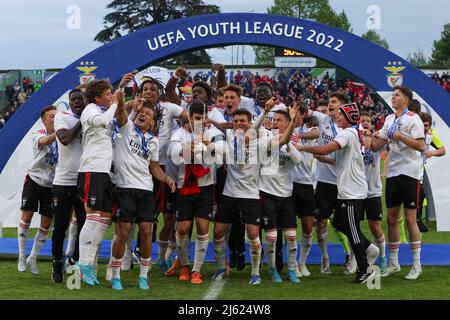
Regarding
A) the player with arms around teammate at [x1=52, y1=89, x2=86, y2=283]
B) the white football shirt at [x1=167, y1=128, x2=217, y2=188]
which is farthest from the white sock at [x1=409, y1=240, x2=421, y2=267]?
the player with arms around teammate at [x1=52, y1=89, x2=86, y2=283]

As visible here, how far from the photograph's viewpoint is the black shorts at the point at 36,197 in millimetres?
8758

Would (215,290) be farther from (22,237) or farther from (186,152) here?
(22,237)

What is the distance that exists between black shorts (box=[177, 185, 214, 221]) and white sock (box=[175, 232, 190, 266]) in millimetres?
242

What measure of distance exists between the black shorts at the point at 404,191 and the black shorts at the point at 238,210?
5.33ft

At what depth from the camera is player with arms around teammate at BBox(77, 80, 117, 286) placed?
7.52m

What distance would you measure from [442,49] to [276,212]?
69006mm

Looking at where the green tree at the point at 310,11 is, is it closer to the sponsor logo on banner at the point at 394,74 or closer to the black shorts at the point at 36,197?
the sponsor logo on banner at the point at 394,74

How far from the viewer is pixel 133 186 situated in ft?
25.1

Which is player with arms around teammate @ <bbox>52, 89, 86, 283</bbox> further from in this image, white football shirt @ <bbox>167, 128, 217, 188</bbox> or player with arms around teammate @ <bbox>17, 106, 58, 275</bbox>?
white football shirt @ <bbox>167, 128, 217, 188</bbox>

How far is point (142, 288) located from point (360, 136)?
2.81 m

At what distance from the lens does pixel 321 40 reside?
10570mm
